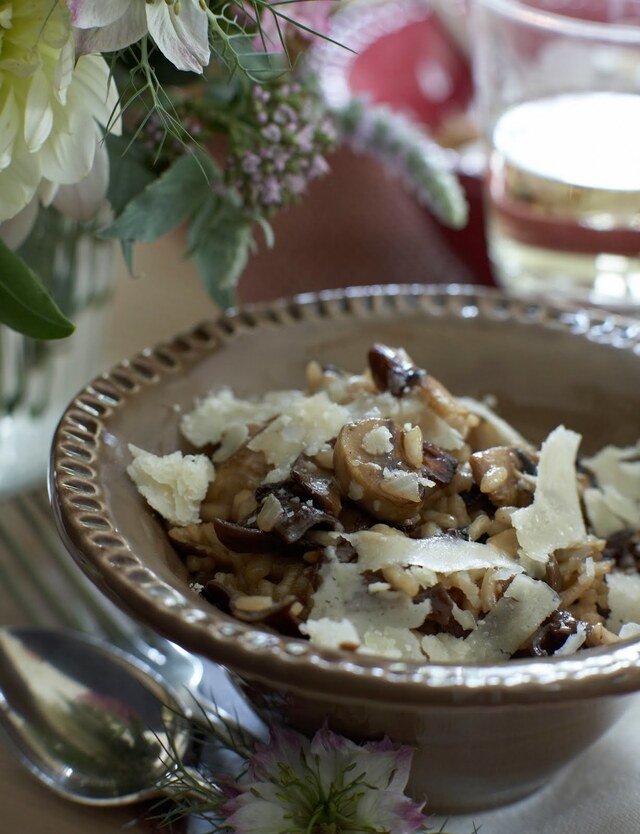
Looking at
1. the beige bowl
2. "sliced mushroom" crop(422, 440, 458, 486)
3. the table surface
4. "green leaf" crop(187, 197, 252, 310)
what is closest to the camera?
the beige bowl

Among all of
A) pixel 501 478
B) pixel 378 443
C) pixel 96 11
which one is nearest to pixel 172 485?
pixel 378 443

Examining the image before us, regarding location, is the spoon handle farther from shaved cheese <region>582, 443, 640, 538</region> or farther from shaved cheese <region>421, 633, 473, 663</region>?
shaved cheese <region>582, 443, 640, 538</region>

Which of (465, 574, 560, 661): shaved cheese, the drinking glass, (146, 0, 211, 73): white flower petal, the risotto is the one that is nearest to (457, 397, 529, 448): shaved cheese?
the risotto

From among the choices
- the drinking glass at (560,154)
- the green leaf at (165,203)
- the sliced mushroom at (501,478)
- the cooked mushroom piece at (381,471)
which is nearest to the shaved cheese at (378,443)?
the cooked mushroom piece at (381,471)

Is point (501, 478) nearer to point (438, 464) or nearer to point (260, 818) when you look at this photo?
point (438, 464)

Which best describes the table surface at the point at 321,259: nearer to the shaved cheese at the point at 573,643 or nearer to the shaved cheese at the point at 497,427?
the shaved cheese at the point at 497,427
